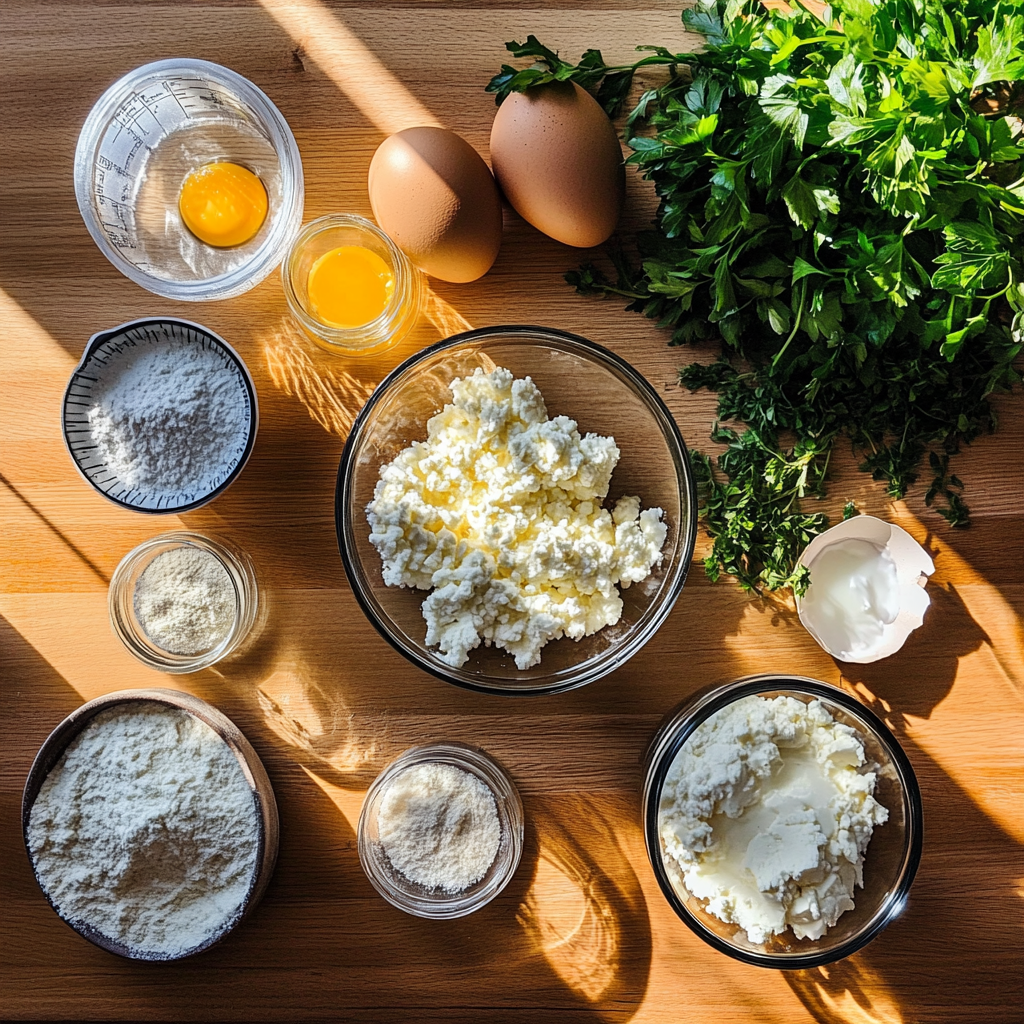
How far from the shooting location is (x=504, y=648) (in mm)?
1254

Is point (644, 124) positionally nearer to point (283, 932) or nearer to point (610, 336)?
point (610, 336)

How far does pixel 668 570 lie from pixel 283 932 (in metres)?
0.86

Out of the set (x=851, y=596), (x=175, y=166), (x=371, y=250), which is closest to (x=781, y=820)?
(x=851, y=596)

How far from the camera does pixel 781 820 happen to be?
1.19 meters

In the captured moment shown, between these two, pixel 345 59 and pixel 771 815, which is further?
pixel 345 59

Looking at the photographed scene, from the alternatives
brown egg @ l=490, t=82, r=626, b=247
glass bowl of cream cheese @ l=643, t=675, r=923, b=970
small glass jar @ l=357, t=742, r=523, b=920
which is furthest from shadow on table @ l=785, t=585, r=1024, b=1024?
brown egg @ l=490, t=82, r=626, b=247

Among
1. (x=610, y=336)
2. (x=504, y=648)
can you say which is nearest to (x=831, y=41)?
(x=610, y=336)

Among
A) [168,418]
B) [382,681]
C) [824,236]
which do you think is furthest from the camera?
[382,681]

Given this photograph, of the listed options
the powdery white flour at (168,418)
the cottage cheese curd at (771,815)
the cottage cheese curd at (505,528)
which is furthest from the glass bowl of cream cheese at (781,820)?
the powdery white flour at (168,418)

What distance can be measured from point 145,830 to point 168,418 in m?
0.63

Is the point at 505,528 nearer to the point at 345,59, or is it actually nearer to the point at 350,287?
the point at 350,287

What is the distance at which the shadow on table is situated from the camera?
53.2 inches

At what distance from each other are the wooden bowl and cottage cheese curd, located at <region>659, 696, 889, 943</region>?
2.01ft

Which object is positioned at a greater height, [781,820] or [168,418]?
[168,418]
